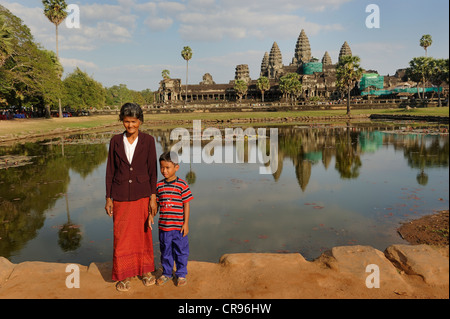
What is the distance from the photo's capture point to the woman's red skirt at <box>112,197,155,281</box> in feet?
13.4

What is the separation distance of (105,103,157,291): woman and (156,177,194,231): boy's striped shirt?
0.14 metres

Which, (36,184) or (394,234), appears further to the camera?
(36,184)

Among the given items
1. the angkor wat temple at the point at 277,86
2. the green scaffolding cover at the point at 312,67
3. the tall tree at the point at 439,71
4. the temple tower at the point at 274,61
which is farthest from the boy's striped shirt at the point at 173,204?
the temple tower at the point at 274,61

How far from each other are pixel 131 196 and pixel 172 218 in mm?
549

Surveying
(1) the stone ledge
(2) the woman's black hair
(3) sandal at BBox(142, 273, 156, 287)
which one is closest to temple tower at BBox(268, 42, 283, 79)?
(1) the stone ledge

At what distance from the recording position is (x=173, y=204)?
4.18 meters

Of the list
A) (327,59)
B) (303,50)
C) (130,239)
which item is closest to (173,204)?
(130,239)

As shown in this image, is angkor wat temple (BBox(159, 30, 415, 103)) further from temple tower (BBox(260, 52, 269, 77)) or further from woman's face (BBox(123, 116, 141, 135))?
woman's face (BBox(123, 116, 141, 135))

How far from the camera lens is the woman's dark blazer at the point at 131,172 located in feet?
13.5

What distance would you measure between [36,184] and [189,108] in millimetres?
56563

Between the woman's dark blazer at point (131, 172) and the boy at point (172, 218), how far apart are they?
18 centimetres

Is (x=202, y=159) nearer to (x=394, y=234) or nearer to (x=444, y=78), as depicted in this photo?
(x=394, y=234)
